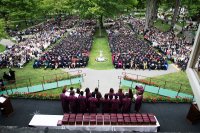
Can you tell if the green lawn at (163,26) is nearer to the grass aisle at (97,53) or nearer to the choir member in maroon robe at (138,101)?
the grass aisle at (97,53)

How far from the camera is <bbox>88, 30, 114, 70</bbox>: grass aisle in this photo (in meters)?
26.4

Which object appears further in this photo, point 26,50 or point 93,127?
point 26,50

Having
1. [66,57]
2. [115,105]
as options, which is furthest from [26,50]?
[115,105]

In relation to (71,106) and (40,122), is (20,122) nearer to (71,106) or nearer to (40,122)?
(40,122)

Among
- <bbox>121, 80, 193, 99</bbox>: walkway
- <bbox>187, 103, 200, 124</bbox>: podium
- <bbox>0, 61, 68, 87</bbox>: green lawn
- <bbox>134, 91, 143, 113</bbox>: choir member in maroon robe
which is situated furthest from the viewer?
<bbox>0, 61, 68, 87</bbox>: green lawn

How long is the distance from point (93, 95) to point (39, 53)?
771 inches

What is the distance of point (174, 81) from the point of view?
2242 centimetres

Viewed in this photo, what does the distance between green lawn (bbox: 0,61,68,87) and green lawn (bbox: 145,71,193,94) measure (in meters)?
9.42

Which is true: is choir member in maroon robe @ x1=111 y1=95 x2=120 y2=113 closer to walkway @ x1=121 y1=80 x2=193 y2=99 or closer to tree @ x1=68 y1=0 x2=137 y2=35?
walkway @ x1=121 y1=80 x2=193 y2=99

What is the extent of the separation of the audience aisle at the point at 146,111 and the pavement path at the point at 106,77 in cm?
474

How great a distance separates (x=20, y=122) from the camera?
→ 1411cm

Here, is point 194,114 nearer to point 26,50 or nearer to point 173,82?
point 173,82

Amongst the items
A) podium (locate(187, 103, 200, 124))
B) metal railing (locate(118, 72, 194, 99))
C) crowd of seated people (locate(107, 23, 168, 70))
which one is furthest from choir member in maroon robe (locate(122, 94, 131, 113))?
crowd of seated people (locate(107, 23, 168, 70))

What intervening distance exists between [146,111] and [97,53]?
57.3 ft
